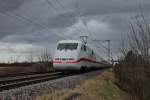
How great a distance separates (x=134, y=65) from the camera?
16172 mm

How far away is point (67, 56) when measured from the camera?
107 feet

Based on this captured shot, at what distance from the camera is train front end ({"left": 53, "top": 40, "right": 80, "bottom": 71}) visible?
32.1 m

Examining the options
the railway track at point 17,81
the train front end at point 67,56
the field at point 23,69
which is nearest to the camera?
the railway track at point 17,81

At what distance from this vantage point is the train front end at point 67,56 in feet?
105

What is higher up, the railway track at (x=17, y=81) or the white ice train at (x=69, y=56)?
the white ice train at (x=69, y=56)

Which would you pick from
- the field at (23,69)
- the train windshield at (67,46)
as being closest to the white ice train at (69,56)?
the train windshield at (67,46)

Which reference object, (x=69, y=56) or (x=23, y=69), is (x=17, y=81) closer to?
(x=69, y=56)

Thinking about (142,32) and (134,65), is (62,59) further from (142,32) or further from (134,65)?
(142,32)

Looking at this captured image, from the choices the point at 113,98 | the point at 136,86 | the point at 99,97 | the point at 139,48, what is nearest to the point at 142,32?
the point at 139,48

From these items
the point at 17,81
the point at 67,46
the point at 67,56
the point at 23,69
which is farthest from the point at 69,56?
the point at 23,69

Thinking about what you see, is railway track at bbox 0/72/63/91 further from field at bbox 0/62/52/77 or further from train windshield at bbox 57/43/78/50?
field at bbox 0/62/52/77

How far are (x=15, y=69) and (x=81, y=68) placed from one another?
1531 centimetres

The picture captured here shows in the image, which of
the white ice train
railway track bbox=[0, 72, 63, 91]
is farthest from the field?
railway track bbox=[0, 72, 63, 91]

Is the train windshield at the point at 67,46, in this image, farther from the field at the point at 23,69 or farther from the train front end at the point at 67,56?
the field at the point at 23,69
